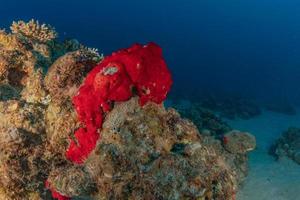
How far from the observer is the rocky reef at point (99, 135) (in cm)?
444

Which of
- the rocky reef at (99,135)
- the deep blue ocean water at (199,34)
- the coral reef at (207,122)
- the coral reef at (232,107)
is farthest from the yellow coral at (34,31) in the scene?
the deep blue ocean water at (199,34)

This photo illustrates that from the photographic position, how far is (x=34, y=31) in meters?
8.22

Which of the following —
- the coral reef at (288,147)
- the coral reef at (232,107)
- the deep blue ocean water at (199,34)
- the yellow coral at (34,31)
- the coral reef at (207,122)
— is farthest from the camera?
the deep blue ocean water at (199,34)

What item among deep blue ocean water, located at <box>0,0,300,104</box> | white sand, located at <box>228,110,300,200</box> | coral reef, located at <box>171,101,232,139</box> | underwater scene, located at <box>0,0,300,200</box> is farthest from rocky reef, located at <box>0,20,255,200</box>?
deep blue ocean water, located at <box>0,0,300,104</box>

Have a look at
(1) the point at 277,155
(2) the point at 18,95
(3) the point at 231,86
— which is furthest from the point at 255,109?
(2) the point at 18,95

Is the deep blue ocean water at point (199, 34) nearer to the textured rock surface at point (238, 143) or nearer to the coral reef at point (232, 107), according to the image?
the coral reef at point (232, 107)

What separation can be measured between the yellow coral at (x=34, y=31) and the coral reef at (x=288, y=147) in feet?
37.6

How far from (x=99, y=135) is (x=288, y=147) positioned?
1340cm

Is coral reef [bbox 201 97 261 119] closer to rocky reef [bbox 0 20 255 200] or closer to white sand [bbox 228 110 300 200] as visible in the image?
white sand [bbox 228 110 300 200]

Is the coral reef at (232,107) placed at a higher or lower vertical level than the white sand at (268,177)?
lower

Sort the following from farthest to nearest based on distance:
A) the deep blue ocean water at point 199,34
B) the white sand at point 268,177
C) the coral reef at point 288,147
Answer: the deep blue ocean water at point 199,34 → the coral reef at point 288,147 → the white sand at point 268,177

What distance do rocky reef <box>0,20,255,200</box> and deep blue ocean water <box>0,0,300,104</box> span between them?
2697 cm

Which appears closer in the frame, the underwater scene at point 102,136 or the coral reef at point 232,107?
the underwater scene at point 102,136

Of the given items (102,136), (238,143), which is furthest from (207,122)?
(102,136)
